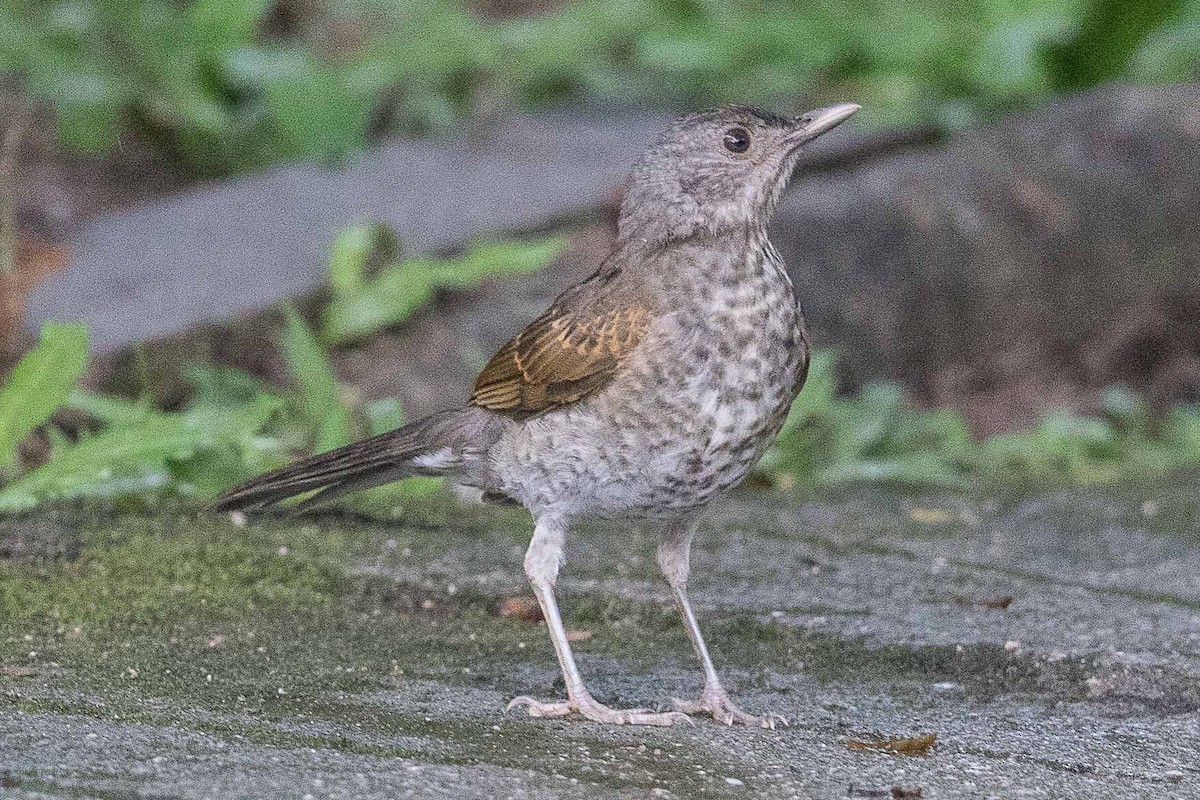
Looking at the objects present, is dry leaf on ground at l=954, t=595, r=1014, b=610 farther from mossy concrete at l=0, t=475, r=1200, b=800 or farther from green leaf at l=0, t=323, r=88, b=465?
green leaf at l=0, t=323, r=88, b=465

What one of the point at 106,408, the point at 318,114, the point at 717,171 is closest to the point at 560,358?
the point at 717,171

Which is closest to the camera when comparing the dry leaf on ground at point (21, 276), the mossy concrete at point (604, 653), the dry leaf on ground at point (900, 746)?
the mossy concrete at point (604, 653)

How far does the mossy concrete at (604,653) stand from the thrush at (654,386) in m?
0.27

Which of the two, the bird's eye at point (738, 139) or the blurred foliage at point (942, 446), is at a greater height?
the bird's eye at point (738, 139)

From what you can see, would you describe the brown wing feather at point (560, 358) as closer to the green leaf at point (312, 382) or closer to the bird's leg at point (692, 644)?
the bird's leg at point (692, 644)

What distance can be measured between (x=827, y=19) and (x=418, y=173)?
279 centimetres

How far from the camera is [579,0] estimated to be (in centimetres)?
1066

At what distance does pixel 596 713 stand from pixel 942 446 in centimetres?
378

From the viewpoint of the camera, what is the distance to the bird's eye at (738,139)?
14.6 feet

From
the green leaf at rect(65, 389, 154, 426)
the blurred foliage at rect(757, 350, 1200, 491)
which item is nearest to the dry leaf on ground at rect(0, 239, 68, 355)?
the green leaf at rect(65, 389, 154, 426)

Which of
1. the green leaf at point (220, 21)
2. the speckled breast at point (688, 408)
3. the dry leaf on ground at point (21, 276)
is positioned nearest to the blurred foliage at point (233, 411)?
the dry leaf on ground at point (21, 276)

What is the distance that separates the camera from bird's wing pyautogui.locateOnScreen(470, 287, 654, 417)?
13.7 ft

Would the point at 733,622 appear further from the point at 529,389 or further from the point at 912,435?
the point at 912,435

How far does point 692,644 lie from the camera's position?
14.3ft
